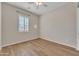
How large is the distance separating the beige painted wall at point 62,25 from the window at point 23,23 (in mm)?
1315

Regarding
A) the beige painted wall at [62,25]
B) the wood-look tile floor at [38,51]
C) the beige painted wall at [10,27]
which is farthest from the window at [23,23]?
the wood-look tile floor at [38,51]

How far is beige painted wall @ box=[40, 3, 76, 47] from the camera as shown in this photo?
3.77 meters

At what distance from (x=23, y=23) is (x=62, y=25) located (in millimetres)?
2361

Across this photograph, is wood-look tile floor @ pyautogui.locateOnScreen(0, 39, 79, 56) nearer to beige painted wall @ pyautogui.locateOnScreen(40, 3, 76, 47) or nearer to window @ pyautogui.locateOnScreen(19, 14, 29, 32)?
beige painted wall @ pyautogui.locateOnScreen(40, 3, 76, 47)

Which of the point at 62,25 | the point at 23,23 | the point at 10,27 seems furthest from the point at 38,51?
the point at 23,23

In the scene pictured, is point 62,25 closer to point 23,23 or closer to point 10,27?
point 23,23

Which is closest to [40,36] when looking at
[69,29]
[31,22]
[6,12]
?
[31,22]

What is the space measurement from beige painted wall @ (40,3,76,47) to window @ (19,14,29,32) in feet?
4.31

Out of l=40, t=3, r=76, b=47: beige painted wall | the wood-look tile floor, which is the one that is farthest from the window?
the wood-look tile floor

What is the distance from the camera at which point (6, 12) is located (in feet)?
12.7

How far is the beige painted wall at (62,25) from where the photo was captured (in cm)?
377

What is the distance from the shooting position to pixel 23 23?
520cm

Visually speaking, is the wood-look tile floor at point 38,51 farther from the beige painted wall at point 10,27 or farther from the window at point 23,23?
the window at point 23,23

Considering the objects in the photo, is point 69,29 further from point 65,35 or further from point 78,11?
point 78,11
